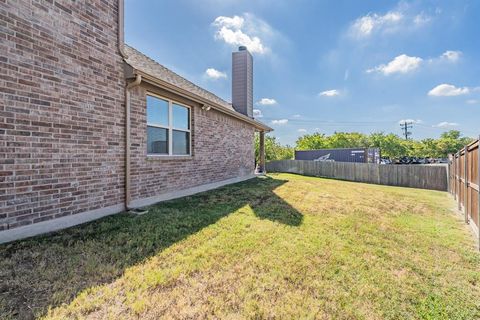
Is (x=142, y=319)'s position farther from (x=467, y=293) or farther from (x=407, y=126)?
(x=407, y=126)

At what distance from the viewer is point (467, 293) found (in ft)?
8.55

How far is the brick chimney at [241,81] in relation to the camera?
13758mm

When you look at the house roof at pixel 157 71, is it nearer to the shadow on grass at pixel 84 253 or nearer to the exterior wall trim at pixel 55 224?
the exterior wall trim at pixel 55 224

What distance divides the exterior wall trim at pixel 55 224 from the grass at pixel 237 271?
200mm

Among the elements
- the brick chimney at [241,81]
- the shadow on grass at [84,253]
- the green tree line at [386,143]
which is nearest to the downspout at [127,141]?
the shadow on grass at [84,253]

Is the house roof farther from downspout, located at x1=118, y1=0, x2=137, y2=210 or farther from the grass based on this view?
the grass

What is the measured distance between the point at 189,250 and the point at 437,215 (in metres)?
7.40

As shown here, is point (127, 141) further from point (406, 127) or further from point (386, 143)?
point (406, 127)

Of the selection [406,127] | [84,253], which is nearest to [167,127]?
[84,253]

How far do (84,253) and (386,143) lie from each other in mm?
65351

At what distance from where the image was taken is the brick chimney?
45.1 ft

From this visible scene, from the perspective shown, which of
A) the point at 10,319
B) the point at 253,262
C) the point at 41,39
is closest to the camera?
the point at 10,319

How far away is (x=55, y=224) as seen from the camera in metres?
3.69

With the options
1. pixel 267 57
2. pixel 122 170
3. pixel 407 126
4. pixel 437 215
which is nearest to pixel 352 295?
pixel 122 170
